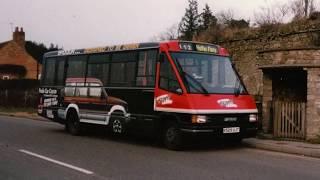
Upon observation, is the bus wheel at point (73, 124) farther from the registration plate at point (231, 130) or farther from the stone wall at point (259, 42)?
the stone wall at point (259, 42)

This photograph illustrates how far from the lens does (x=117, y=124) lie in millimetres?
16172

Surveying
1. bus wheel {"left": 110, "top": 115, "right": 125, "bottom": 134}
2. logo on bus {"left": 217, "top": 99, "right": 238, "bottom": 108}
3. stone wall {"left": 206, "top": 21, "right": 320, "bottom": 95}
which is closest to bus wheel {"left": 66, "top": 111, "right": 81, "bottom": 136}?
bus wheel {"left": 110, "top": 115, "right": 125, "bottom": 134}

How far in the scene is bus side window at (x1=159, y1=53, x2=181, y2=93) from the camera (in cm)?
1400

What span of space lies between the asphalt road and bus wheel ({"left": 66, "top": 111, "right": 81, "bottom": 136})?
193 centimetres

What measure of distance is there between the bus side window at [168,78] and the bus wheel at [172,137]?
0.94 meters

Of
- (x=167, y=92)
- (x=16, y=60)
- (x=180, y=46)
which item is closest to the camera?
(x=167, y=92)

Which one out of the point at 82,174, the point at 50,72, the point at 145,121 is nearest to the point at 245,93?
the point at 145,121

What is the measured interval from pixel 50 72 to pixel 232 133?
8.68 metres

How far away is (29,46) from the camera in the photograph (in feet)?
253

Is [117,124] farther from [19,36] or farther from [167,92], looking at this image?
[19,36]

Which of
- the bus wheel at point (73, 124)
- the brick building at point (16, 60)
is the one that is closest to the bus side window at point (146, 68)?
the bus wheel at point (73, 124)

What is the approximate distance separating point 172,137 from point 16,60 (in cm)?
5354

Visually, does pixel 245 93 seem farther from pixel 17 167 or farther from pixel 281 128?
pixel 17 167

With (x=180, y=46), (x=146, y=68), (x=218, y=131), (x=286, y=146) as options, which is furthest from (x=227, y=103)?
(x=146, y=68)
